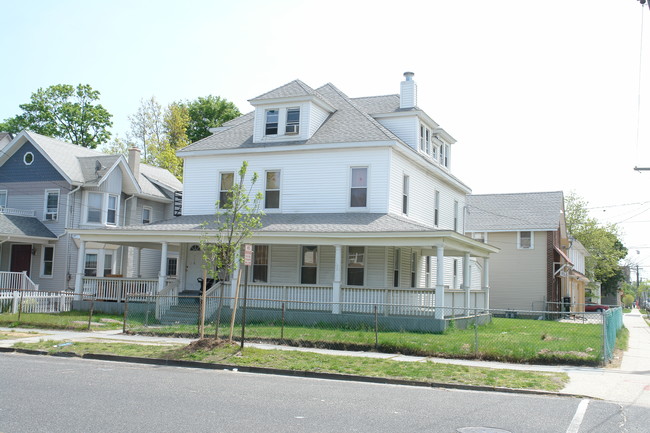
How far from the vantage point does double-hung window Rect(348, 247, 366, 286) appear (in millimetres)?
24234

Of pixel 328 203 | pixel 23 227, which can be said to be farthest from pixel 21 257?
pixel 328 203

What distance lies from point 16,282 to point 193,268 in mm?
9411

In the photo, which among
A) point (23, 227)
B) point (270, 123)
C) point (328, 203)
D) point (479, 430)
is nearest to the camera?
point (479, 430)

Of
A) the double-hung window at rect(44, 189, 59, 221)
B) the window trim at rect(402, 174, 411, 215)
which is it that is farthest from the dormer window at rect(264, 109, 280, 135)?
the double-hung window at rect(44, 189, 59, 221)

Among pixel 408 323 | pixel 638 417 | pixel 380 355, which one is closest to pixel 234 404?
pixel 638 417

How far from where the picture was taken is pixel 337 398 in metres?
10.2

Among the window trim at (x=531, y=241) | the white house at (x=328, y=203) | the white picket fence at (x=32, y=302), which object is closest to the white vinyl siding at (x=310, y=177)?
the white house at (x=328, y=203)

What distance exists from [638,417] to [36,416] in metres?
8.58

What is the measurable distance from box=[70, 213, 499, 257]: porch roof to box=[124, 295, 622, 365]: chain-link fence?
90.9 inches

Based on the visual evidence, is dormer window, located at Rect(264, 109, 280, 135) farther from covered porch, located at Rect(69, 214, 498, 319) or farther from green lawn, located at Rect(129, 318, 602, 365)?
green lawn, located at Rect(129, 318, 602, 365)

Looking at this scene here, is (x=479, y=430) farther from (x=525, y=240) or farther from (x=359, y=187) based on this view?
(x=525, y=240)

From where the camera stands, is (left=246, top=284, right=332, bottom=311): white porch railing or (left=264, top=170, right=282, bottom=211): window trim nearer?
(left=246, top=284, right=332, bottom=311): white porch railing

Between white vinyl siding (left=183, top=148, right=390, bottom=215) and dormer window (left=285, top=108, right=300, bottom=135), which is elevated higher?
Answer: dormer window (left=285, top=108, right=300, bottom=135)

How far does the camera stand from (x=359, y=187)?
24.2 metres
